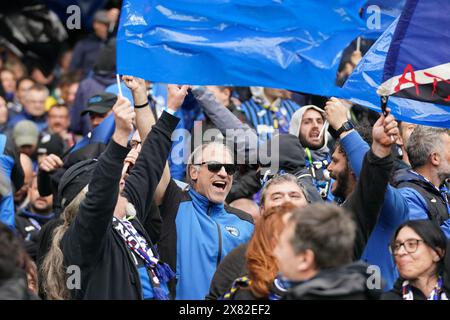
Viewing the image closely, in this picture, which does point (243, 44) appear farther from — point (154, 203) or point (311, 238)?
point (311, 238)

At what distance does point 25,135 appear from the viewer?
11047 mm

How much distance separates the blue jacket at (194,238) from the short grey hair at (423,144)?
1425 mm

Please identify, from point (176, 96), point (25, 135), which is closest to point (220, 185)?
point (176, 96)

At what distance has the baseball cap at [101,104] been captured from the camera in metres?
9.69

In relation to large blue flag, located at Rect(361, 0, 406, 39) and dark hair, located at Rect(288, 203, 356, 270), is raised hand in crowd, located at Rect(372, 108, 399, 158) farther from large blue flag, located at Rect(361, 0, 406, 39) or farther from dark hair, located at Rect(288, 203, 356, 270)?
large blue flag, located at Rect(361, 0, 406, 39)

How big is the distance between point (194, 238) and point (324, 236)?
2297mm

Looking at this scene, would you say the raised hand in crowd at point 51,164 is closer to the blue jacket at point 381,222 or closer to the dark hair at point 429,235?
the blue jacket at point 381,222

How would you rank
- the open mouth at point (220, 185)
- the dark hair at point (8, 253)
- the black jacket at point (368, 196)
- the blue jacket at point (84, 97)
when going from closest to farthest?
the dark hair at point (8, 253) → the black jacket at point (368, 196) → the open mouth at point (220, 185) → the blue jacket at point (84, 97)

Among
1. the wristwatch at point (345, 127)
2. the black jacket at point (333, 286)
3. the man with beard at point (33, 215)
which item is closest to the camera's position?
the black jacket at point (333, 286)

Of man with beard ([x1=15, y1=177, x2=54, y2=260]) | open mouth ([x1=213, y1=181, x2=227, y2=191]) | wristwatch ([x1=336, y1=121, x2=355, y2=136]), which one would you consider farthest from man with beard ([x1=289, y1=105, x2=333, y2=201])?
man with beard ([x1=15, y1=177, x2=54, y2=260])

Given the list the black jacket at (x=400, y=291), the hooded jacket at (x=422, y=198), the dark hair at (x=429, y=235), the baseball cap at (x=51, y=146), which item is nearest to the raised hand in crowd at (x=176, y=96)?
the hooded jacket at (x=422, y=198)

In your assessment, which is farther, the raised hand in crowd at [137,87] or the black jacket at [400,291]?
the raised hand in crowd at [137,87]

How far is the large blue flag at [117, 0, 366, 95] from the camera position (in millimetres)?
7258
